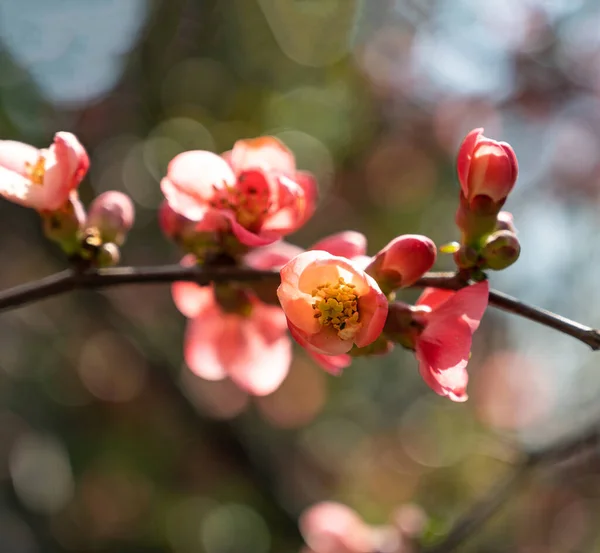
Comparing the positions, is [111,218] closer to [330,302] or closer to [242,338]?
[242,338]

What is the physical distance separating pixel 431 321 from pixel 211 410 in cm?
250

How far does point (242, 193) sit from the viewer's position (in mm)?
1066

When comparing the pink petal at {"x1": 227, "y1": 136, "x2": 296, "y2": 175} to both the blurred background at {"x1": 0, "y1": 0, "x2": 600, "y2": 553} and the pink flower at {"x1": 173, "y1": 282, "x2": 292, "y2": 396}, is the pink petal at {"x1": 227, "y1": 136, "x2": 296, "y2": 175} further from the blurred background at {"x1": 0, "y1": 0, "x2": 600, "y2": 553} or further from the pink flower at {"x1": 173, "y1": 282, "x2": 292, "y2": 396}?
the blurred background at {"x1": 0, "y1": 0, "x2": 600, "y2": 553}

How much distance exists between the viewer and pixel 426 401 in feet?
11.8

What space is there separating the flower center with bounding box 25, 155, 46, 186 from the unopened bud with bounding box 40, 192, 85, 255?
0.17 feet

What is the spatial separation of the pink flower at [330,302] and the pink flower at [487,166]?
223mm

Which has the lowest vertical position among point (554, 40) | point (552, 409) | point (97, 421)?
point (97, 421)

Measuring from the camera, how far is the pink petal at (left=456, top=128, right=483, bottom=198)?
34.8 inches

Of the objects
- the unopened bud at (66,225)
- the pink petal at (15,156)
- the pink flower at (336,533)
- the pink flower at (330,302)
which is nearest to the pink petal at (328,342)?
the pink flower at (330,302)

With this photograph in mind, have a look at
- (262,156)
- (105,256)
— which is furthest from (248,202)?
(105,256)

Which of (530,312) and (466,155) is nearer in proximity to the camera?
(530,312)

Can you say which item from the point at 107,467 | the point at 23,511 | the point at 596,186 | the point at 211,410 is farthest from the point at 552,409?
the point at 23,511

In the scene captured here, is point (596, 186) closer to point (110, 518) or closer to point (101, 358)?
point (101, 358)

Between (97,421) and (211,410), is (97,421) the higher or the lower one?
the lower one
